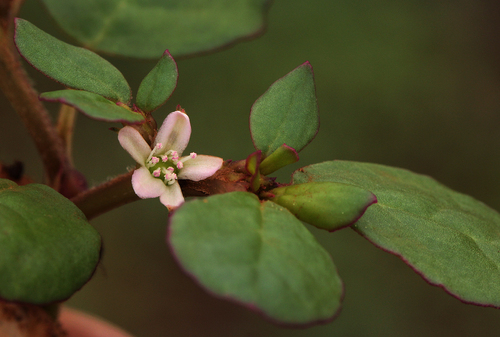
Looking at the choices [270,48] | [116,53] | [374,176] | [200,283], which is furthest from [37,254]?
[270,48]

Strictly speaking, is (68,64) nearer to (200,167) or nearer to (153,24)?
(200,167)

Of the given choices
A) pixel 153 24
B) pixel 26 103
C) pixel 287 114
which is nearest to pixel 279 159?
pixel 287 114

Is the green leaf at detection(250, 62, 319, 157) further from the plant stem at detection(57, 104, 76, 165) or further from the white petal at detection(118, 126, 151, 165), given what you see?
the plant stem at detection(57, 104, 76, 165)

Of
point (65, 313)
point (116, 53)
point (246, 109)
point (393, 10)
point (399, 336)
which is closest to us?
Result: point (116, 53)

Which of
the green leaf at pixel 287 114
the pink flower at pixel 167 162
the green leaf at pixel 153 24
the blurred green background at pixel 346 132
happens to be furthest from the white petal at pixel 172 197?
the blurred green background at pixel 346 132

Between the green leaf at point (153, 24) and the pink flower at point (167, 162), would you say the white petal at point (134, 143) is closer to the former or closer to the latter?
the pink flower at point (167, 162)

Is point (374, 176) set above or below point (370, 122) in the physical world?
above

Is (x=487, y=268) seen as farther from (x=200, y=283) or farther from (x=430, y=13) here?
(x=430, y=13)
